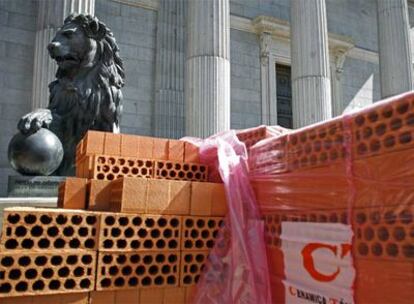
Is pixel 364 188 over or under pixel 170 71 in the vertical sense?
under

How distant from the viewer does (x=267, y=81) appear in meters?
15.6

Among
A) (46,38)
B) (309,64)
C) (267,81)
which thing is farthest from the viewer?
(267,81)

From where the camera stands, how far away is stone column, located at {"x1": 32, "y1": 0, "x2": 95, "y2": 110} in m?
8.47

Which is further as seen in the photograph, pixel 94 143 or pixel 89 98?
pixel 89 98

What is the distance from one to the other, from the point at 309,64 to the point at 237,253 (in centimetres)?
1001

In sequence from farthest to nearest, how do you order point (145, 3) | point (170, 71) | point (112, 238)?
1. point (145, 3)
2. point (170, 71)
3. point (112, 238)

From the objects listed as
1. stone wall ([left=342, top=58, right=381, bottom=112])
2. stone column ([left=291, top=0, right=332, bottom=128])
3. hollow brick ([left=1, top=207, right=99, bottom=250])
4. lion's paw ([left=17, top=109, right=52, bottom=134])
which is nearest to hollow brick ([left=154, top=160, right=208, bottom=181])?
hollow brick ([left=1, top=207, right=99, bottom=250])

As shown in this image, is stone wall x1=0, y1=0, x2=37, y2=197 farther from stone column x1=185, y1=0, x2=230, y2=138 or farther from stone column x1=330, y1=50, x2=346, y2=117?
stone column x1=330, y1=50, x2=346, y2=117

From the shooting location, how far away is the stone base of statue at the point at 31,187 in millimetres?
5211

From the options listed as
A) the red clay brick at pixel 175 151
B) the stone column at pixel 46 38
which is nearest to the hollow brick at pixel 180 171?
the red clay brick at pixel 175 151

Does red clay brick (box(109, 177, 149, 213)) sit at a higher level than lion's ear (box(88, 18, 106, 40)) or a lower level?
lower

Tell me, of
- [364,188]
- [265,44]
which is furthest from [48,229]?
[265,44]

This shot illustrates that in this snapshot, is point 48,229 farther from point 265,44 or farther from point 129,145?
point 265,44

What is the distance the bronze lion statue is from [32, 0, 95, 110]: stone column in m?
2.81
